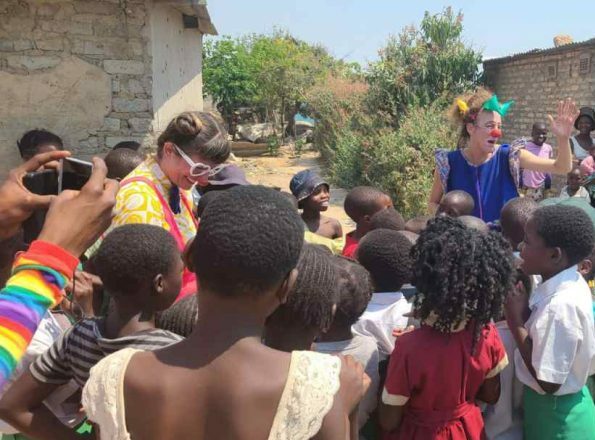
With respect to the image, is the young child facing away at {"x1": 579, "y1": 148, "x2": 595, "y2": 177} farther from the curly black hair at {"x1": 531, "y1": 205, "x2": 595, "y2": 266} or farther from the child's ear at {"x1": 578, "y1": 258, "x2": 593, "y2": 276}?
the curly black hair at {"x1": 531, "y1": 205, "x2": 595, "y2": 266}

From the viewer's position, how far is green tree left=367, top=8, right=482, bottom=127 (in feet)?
43.9

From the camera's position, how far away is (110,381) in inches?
46.1

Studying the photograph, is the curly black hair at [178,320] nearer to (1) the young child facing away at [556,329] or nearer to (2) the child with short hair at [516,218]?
(1) the young child facing away at [556,329]

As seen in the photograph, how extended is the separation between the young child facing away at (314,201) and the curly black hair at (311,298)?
2178mm

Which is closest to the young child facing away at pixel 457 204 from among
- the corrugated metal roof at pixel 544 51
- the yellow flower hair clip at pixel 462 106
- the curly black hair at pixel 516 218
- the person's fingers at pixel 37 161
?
the curly black hair at pixel 516 218

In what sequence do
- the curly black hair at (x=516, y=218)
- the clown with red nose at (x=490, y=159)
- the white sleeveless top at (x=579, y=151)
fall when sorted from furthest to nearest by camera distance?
the white sleeveless top at (x=579, y=151), the clown with red nose at (x=490, y=159), the curly black hair at (x=516, y=218)

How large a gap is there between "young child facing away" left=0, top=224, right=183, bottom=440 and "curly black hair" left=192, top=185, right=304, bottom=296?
1.64ft

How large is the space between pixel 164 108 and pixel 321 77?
1656 cm

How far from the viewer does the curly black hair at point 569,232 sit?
211cm

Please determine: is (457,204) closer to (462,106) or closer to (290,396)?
(462,106)

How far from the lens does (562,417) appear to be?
2.01m

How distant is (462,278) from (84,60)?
4.72 metres

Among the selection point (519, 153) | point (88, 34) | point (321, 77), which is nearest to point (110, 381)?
point (519, 153)

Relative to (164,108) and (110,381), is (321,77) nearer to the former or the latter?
(164,108)
